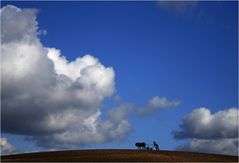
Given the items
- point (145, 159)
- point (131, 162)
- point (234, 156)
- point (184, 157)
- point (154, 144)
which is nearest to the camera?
point (131, 162)

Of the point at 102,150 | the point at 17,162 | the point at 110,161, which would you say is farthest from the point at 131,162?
the point at 102,150

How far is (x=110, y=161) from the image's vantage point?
53.3m

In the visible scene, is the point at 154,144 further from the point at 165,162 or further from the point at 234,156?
the point at 165,162

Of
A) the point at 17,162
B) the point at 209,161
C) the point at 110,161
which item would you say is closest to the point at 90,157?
the point at 110,161

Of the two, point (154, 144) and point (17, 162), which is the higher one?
point (154, 144)

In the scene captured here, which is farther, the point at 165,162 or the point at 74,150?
the point at 74,150

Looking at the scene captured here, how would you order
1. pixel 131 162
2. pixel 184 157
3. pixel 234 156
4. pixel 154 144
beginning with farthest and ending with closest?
pixel 154 144 < pixel 234 156 < pixel 184 157 < pixel 131 162

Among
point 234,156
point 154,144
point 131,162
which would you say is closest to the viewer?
point 131,162

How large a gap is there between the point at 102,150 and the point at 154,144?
35.6 ft

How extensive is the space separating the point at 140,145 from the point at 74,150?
40.0 feet

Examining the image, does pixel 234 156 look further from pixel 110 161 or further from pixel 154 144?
pixel 110 161

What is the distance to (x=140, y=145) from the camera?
76.5 metres

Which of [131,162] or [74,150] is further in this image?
[74,150]

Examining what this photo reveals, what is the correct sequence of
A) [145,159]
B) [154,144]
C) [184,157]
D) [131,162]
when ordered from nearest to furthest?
[131,162]
[145,159]
[184,157]
[154,144]
